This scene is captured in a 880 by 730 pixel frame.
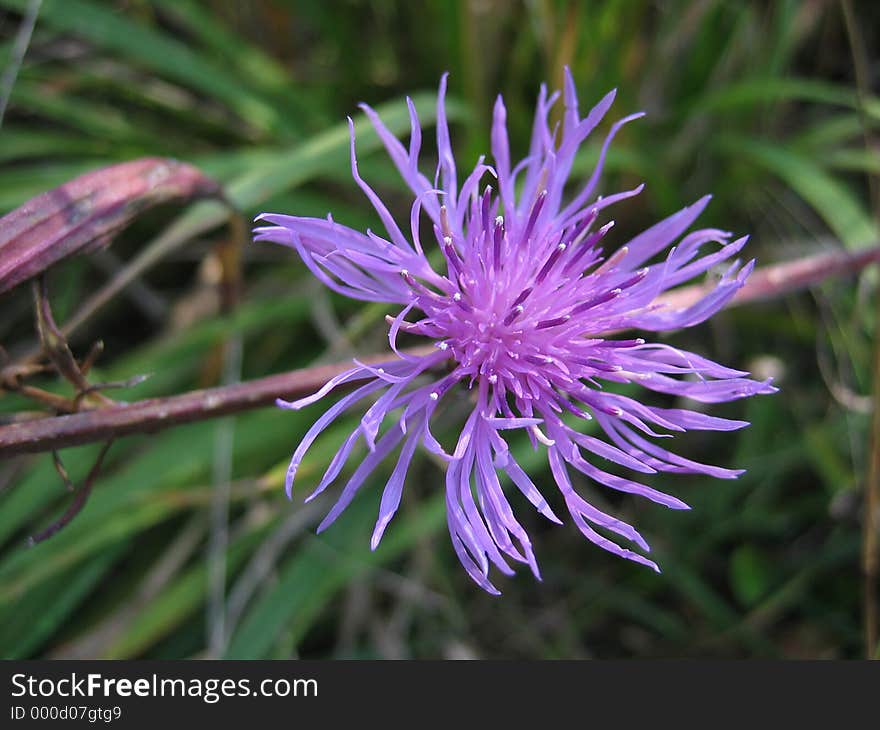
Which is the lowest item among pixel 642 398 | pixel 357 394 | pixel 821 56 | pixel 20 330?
pixel 357 394

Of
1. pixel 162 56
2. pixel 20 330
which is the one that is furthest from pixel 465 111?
pixel 20 330

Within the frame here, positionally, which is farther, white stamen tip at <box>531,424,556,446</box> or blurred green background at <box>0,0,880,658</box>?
blurred green background at <box>0,0,880,658</box>

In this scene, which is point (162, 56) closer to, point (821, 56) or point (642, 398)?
point (642, 398)

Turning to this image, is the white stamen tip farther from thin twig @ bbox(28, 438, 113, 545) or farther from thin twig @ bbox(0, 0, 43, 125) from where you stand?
thin twig @ bbox(0, 0, 43, 125)

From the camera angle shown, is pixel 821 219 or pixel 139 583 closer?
pixel 139 583

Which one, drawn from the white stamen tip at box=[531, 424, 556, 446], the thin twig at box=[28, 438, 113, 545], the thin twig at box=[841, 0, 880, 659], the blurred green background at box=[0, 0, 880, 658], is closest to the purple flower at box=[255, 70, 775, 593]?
the white stamen tip at box=[531, 424, 556, 446]

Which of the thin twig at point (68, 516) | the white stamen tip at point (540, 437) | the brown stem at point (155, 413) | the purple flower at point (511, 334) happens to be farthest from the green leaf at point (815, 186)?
the thin twig at point (68, 516)

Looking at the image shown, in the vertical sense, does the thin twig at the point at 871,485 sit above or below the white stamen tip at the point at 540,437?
above

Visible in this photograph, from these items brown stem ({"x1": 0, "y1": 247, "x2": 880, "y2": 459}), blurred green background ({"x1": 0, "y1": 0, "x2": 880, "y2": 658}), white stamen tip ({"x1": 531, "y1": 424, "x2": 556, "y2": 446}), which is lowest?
white stamen tip ({"x1": 531, "y1": 424, "x2": 556, "y2": 446})

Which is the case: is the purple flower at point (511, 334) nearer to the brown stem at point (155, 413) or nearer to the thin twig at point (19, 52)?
the brown stem at point (155, 413)
